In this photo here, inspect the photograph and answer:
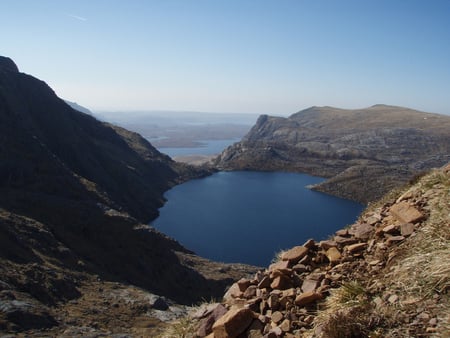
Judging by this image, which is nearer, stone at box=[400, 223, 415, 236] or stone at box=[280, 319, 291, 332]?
stone at box=[280, 319, 291, 332]

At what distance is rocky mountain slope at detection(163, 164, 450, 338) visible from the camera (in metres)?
5.22

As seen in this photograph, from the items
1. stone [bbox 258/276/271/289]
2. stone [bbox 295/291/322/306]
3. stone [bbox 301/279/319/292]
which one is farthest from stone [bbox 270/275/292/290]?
stone [bbox 295/291/322/306]

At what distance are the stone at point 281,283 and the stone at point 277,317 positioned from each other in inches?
30.2

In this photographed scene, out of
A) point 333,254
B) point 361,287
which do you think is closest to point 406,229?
point 333,254

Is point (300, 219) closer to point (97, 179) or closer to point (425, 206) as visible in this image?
point (97, 179)

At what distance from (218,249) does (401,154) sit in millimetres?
130958

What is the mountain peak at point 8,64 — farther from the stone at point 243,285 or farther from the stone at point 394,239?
the stone at point 394,239

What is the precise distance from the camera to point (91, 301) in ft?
73.1

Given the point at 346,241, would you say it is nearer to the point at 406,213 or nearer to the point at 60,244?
the point at 406,213

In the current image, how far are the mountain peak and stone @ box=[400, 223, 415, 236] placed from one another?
3308 inches

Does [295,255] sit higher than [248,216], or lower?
higher

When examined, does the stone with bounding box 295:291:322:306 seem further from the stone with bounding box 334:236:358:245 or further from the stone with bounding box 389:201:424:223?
the stone with bounding box 389:201:424:223

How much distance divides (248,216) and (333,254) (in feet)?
250

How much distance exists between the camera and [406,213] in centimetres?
759
